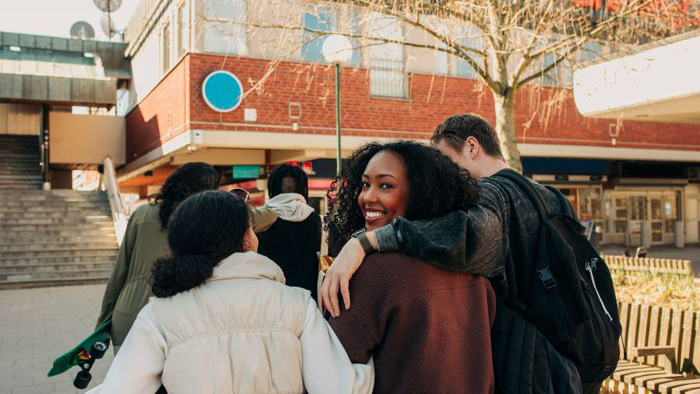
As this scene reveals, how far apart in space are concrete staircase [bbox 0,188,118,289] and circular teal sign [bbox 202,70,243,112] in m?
5.02

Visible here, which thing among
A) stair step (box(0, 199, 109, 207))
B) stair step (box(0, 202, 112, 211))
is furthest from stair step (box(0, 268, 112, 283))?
stair step (box(0, 199, 109, 207))

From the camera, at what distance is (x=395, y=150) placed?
2.03 meters

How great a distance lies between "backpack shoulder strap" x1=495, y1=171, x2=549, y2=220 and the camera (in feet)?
7.02

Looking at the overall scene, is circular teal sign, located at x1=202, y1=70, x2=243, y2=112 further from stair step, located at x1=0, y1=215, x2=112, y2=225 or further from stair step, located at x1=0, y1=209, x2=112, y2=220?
stair step, located at x1=0, y1=209, x2=112, y2=220

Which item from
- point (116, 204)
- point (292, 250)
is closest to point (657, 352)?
point (292, 250)

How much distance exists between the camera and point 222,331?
1890 millimetres

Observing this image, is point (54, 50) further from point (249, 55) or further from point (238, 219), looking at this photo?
point (238, 219)

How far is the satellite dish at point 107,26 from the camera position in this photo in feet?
88.8

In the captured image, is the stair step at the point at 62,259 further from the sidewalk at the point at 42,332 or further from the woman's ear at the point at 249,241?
the woman's ear at the point at 249,241

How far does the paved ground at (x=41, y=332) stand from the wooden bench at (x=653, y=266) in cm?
831

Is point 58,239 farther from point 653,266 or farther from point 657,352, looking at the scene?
point 657,352

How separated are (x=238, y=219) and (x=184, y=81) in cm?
1402

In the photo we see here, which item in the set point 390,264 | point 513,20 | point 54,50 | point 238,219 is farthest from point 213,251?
point 54,50

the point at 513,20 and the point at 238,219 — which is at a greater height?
the point at 513,20
